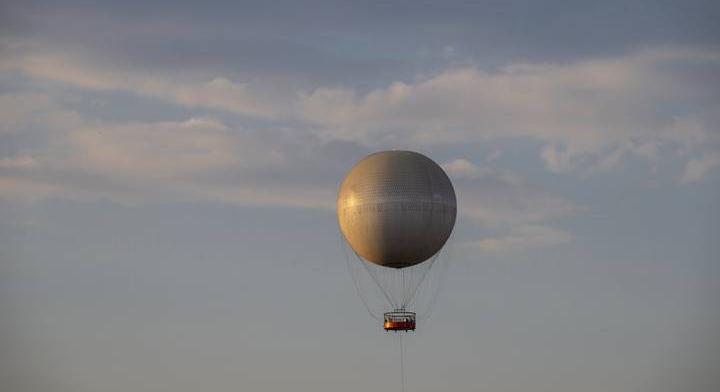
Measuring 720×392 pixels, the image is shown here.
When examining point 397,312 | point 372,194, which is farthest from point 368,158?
point 397,312

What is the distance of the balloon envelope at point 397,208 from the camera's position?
384ft

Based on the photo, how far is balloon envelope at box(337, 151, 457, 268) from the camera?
117 m

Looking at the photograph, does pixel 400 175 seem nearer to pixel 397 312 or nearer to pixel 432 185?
pixel 432 185

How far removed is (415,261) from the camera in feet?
394

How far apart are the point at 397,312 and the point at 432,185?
36.4 feet

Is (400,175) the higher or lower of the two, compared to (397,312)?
higher

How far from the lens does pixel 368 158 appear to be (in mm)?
120250

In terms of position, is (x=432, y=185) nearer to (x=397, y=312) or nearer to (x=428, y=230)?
(x=428, y=230)

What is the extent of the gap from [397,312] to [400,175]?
11.8 m

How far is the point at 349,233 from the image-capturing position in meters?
120

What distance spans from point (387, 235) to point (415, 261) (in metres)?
3.93

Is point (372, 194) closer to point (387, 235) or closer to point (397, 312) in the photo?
point (387, 235)

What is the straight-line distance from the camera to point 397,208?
117m

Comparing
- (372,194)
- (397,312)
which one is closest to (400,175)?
(372,194)
